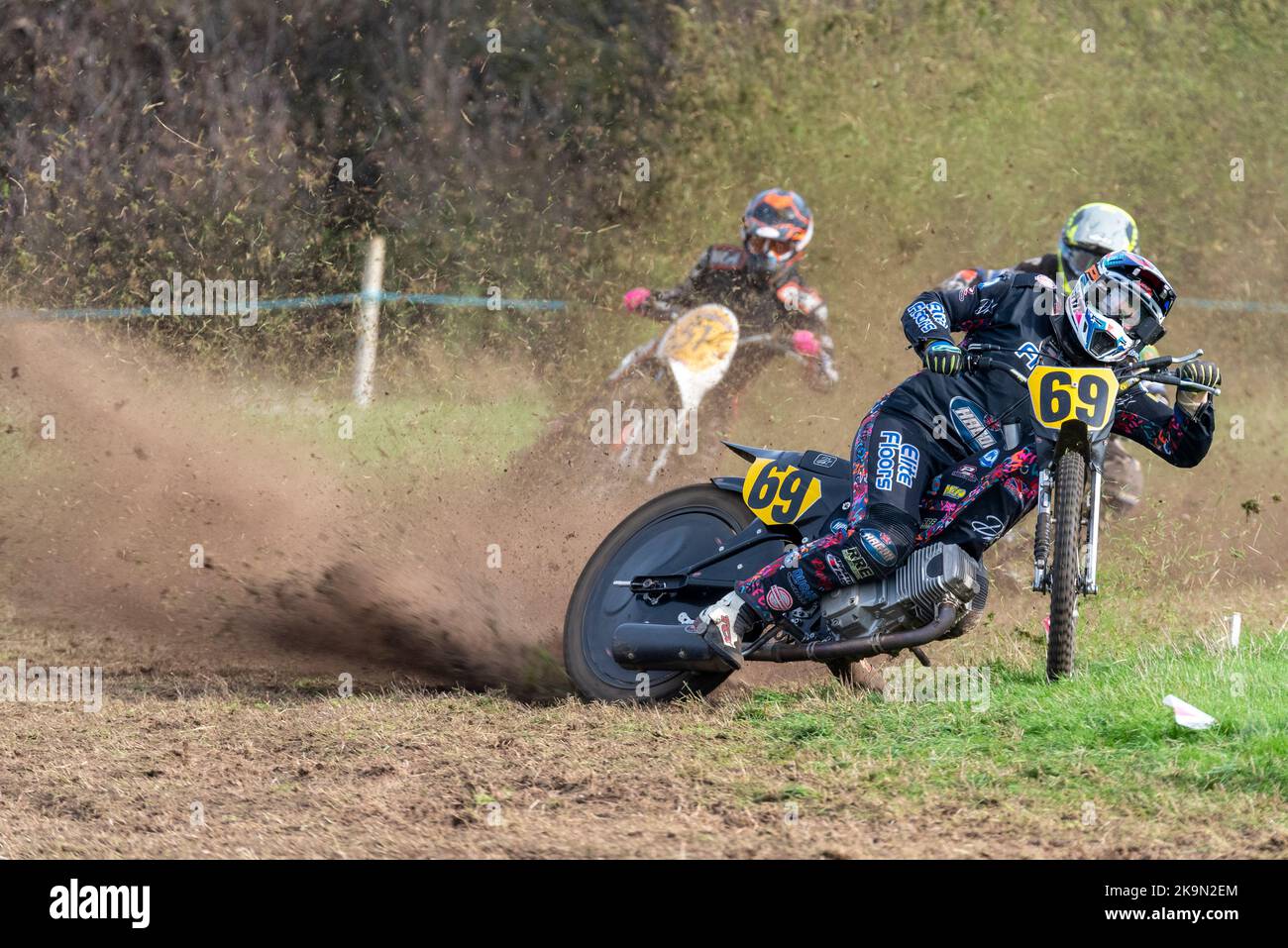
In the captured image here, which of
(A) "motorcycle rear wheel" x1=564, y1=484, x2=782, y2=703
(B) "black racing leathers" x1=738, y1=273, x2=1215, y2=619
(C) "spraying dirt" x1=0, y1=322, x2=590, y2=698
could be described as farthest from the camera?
(C) "spraying dirt" x1=0, y1=322, x2=590, y2=698

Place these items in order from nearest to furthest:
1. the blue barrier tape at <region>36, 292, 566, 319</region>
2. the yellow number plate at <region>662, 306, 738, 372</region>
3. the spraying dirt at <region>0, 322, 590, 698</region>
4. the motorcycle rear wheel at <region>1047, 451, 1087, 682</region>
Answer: the motorcycle rear wheel at <region>1047, 451, 1087, 682</region>, the spraying dirt at <region>0, 322, 590, 698</region>, the yellow number plate at <region>662, 306, 738, 372</region>, the blue barrier tape at <region>36, 292, 566, 319</region>

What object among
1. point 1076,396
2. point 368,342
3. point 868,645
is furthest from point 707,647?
point 368,342

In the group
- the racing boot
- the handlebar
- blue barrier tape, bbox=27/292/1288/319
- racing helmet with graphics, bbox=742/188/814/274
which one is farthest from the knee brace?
blue barrier tape, bbox=27/292/1288/319

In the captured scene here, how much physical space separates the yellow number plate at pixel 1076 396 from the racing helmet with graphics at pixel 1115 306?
14cm

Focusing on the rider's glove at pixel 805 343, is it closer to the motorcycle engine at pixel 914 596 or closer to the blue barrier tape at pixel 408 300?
the blue barrier tape at pixel 408 300

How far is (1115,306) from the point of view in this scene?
661 cm

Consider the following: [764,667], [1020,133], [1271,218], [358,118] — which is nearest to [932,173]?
[1020,133]

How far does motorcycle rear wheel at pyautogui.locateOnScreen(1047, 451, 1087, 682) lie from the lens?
6.40 metres

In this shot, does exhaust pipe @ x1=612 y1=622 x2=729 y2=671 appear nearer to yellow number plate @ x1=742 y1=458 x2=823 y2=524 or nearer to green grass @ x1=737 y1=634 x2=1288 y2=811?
green grass @ x1=737 y1=634 x2=1288 y2=811

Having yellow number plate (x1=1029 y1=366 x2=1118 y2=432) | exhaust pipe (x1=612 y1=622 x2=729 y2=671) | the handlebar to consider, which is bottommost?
exhaust pipe (x1=612 y1=622 x2=729 y2=671)

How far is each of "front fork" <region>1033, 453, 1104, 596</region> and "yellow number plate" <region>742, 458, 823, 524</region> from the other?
43.5 inches

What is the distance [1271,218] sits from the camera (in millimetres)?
17156

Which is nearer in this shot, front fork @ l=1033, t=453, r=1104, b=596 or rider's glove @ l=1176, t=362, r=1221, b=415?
front fork @ l=1033, t=453, r=1104, b=596

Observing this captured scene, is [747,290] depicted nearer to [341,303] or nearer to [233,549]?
[233,549]
